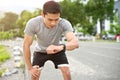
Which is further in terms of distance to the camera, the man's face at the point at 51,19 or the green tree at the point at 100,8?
the green tree at the point at 100,8

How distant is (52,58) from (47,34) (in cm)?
54

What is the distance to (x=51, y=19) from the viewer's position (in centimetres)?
588

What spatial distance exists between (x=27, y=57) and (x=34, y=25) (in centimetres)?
51

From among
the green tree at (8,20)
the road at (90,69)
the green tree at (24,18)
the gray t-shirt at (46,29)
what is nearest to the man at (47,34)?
the gray t-shirt at (46,29)

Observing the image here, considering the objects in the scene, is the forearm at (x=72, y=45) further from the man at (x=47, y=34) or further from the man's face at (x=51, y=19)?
the man's face at (x=51, y=19)

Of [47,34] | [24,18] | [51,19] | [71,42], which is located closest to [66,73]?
[47,34]

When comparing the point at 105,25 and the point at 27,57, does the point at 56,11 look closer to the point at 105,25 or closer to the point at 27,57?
the point at 27,57

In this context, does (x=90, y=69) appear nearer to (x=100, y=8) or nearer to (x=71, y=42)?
(x=71, y=42)

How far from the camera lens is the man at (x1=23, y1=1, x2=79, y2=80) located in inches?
230

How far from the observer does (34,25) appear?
641cm

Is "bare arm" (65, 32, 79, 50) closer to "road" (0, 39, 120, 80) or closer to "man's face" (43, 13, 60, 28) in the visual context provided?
"man's face" (43, 13, 60, 28)

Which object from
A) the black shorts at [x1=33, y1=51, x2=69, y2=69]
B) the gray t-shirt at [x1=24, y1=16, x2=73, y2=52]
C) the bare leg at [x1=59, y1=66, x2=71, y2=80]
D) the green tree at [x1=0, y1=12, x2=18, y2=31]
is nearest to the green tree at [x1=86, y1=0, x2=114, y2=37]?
the black shorts at [x1=33, y1=51, x2=69, y2=69]

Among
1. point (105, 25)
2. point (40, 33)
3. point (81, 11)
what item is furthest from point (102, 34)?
point (40, 33)

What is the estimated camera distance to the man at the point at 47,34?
583cm
